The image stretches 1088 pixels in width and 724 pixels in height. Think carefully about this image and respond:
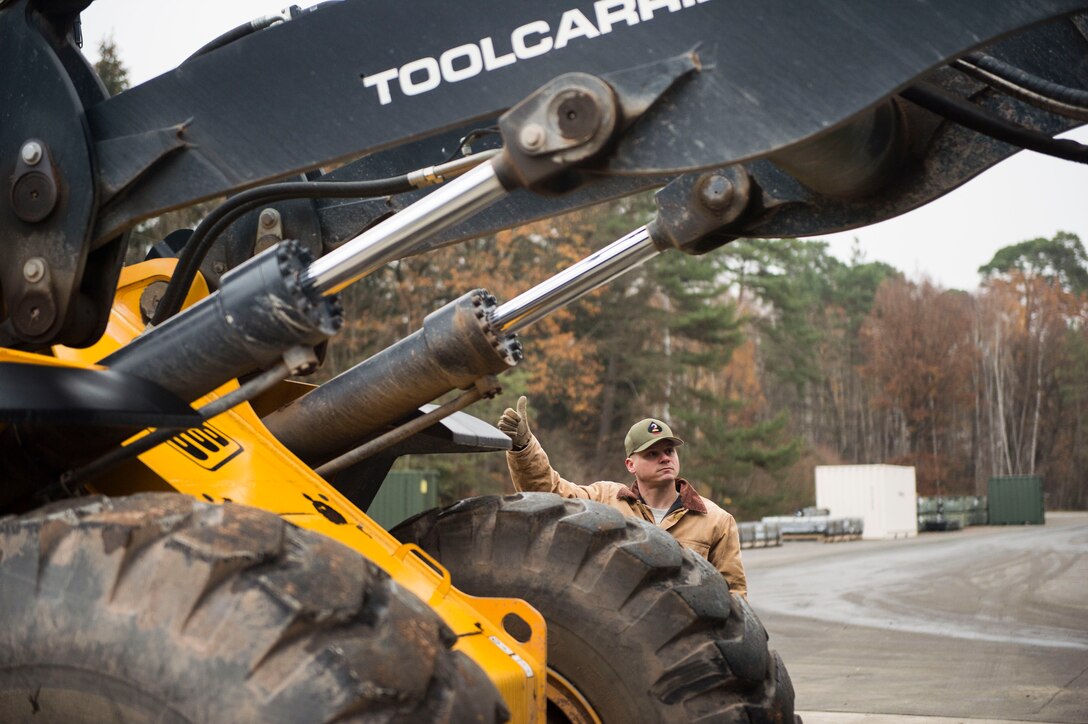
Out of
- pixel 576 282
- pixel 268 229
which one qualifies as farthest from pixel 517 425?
pixel 576 282

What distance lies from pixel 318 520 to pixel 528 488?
274 cm

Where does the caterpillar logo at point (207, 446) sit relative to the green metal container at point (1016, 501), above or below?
above

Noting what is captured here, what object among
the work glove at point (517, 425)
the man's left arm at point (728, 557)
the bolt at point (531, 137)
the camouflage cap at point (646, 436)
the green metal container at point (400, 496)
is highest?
the bolt at point (531, 137)

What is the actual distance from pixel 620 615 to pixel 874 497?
38.9 m

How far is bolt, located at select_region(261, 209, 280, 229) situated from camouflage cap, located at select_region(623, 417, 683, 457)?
8.50 feet

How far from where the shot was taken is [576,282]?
384cm

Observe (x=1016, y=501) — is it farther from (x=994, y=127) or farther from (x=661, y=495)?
(x=994, y=127)

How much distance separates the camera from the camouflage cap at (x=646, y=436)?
635cm

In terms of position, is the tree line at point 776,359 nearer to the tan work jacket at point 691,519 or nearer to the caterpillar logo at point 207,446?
the tan work jacket at point 691,519

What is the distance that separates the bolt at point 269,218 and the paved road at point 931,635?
5.08m

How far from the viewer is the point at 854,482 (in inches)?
1640

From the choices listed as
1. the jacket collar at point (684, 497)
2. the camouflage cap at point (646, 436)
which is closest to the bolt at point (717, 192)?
the jacket collar at point (684, 497)

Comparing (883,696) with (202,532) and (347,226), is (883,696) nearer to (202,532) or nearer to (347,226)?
(347,226)

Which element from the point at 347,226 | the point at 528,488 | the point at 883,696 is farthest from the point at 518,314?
the point at 883,696
